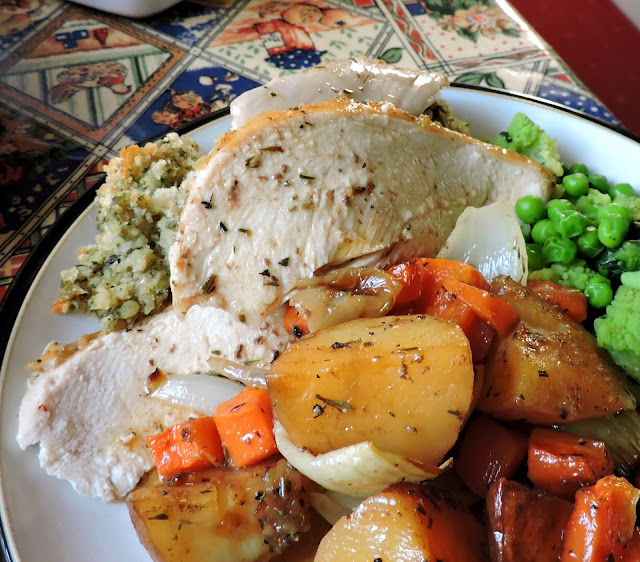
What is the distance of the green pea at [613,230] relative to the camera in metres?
1.96

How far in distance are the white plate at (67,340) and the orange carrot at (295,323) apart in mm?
770

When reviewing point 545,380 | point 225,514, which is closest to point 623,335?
point 545,380

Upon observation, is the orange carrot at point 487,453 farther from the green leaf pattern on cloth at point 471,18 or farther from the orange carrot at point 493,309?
the green leaf pattern on cloth at point 471,18

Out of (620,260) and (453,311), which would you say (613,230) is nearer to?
(620,260)

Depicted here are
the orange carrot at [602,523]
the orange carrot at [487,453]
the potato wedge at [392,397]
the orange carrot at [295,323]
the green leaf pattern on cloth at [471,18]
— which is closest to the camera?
the orange carrot at [602,523]

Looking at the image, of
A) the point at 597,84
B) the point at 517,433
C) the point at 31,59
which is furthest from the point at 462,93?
the point at 31,59

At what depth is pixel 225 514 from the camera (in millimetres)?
1433

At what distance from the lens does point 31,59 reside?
3.64m

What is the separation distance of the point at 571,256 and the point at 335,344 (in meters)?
1.12

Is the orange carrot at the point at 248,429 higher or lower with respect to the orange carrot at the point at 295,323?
lower

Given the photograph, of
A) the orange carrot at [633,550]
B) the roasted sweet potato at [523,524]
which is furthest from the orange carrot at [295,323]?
the orange carrot at [633,550]

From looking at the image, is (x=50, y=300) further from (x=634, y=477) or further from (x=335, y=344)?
(x=634, y=477)

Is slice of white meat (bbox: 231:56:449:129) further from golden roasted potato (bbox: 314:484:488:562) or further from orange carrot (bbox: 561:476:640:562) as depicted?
orange carrot (bbox: 561:476:640:562)

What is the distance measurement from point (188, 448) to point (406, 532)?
0.71m
